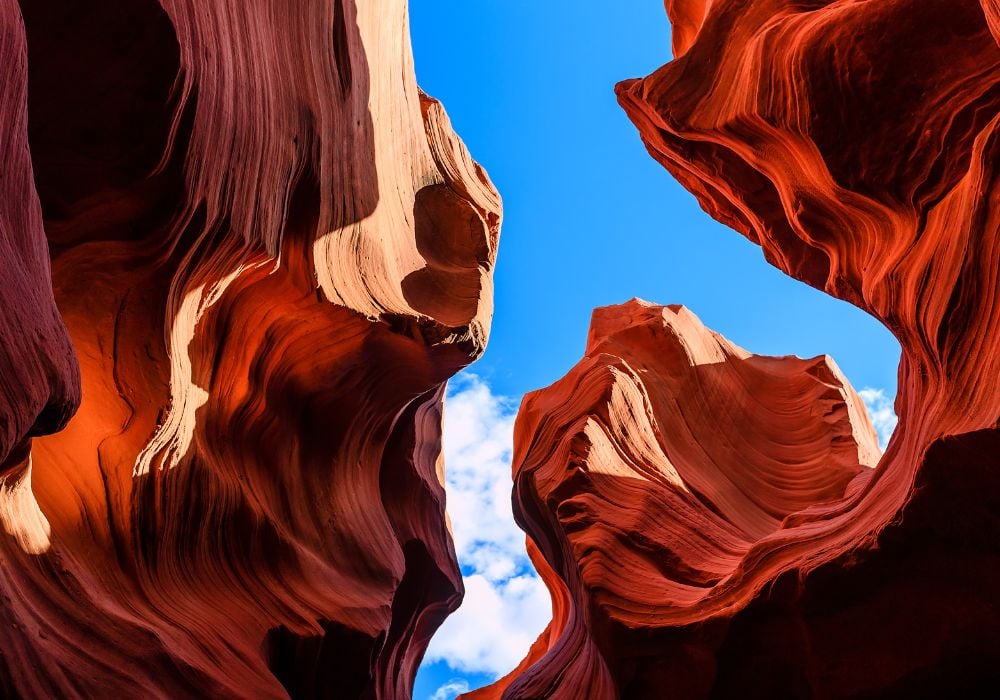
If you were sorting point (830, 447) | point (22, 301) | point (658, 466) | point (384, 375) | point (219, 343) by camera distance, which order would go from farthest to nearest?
point (830, 447) < point (658, 466) < point (384, 375) < point (219, 343) < point (22, 301)

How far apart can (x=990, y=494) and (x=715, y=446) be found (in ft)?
18.0

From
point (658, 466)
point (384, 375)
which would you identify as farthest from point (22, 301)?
point (658, 466)

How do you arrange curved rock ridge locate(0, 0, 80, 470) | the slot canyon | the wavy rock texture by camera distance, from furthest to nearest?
the wavy rock texture → the slot canyon → curved rock ridge locate(0, 0, 80, 470)

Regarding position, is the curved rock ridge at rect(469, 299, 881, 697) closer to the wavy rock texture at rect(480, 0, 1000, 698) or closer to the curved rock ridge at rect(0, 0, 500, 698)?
the wavy rock texture at rect(480, 0, 1000, 698)

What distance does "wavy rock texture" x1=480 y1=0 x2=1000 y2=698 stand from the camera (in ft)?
17.5

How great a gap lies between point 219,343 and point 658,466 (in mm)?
4887

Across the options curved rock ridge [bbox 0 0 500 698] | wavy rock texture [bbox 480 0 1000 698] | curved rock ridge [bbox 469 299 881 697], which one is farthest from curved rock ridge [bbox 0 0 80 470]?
curved rock ridge [bbox 469 299 881 697]

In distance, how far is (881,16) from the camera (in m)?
6.27

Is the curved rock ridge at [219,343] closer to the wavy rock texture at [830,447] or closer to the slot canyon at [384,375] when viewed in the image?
the slot canyon at [384,375]

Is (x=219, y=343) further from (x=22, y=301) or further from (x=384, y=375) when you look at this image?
(x=22, y=301)

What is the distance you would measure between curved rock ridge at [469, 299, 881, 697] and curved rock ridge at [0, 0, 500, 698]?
5.79 feet

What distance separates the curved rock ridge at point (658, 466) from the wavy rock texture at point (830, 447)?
Result: 39 millimetres

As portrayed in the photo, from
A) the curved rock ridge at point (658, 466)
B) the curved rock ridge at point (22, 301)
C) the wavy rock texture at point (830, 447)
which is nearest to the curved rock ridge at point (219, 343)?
the curved rock ridge at point (22, 301)

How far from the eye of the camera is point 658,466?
9.49m
